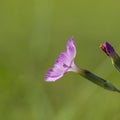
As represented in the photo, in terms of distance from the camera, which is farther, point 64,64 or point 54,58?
point 54,58

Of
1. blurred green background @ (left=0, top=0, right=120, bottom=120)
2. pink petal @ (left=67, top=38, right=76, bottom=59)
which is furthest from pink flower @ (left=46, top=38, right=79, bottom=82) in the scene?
blurred green background @ (left=0, top=0, right=120, bottom=120)

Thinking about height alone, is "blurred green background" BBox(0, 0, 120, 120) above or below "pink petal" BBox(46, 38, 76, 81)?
below

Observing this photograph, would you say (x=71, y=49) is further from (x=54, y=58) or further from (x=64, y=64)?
(x=54, y=58)

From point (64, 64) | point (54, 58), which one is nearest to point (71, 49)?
point (64, 64)

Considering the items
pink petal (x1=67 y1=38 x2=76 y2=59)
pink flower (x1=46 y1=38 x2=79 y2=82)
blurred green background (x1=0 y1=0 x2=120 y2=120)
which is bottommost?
blurred green background (x1=0 y1=0 x2=120 y2=120)

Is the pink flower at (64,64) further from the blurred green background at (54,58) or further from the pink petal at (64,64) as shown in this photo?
the blurred green background at (54,58)

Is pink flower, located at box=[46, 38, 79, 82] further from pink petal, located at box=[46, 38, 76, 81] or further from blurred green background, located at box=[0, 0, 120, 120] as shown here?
blurred green background, located at box=[0, 0, 120, 120]

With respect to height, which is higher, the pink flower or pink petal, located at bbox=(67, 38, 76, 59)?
pink petal, located at bbox=(67, 38, 76, 59)

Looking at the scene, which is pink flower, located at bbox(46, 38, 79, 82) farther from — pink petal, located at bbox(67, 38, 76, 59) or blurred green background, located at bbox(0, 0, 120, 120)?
blurred green background, located at bbox(0, 0, 120, 120)

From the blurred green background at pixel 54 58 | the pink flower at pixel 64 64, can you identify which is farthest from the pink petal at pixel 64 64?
the blurred green background at pixel 54 58

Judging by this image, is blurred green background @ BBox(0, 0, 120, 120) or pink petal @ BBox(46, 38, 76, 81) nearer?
pink petal @ BBox(46, 38, 76, 81)
